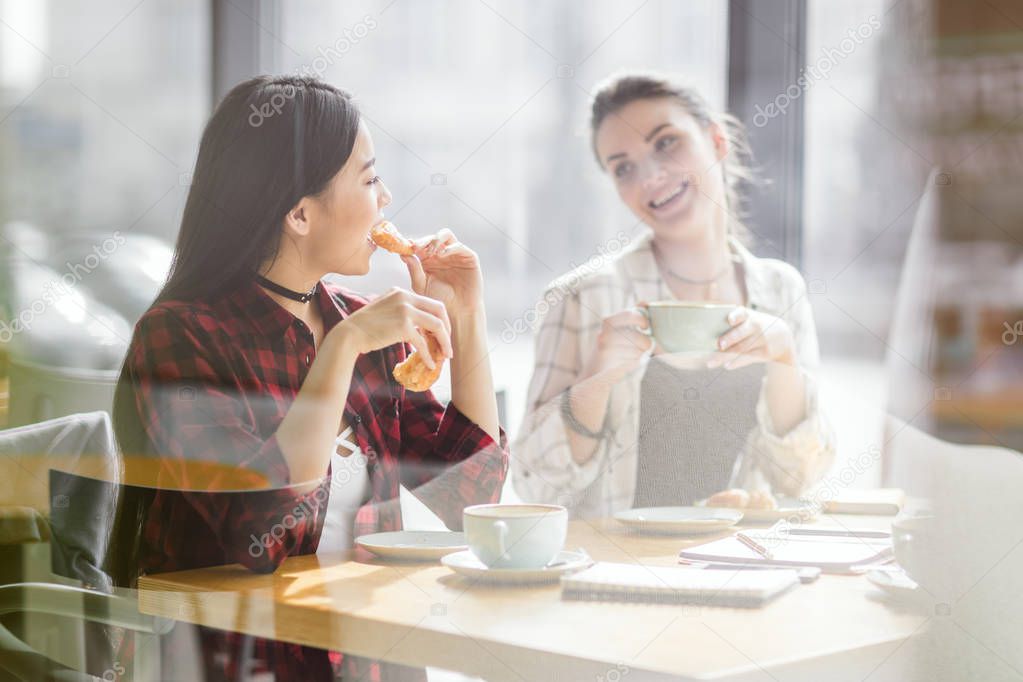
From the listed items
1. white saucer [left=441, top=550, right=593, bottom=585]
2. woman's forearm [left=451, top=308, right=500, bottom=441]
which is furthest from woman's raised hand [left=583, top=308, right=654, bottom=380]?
white saucer [left=441, top=550, right=593, bottom=585]

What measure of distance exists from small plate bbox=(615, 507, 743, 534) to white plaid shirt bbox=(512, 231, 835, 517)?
0.20 metres

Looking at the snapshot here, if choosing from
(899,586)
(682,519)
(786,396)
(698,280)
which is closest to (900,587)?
(899,586)

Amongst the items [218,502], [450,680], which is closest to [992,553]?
[450,680]

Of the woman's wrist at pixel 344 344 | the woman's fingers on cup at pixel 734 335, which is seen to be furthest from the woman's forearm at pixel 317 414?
the woman's fingers on cup at pixel 734 335

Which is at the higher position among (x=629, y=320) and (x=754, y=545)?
(x=629, y=320)

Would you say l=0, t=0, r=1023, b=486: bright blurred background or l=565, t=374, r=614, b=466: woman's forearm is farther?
l=565, t=374, r=614, b=466: woman's forearm

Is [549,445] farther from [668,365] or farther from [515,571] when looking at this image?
[515,571]

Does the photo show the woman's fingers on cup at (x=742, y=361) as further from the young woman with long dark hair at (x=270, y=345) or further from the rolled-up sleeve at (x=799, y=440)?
the young woman with long dark hair at (x=270, y=345)

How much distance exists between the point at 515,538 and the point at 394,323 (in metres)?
0.15

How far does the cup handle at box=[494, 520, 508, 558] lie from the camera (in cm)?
46

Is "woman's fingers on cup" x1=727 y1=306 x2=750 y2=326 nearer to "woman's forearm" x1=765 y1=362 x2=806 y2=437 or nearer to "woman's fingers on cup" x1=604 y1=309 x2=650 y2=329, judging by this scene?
"woman's fingers on cup" x1=604 y1=309 x2=650 y2=329

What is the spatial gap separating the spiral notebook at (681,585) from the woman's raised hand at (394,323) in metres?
0.17

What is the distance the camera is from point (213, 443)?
1.77 ft

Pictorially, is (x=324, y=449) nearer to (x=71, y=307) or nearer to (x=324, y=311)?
(x=324, y=311)
